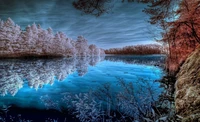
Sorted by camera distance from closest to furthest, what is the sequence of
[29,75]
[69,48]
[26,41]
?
[29,75]
[26,41]
[69,48]

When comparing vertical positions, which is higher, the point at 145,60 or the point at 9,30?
the point at 9,30

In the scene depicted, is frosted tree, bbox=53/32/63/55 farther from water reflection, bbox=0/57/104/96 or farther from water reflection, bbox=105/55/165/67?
water reflection, bbox=0/57/104/96

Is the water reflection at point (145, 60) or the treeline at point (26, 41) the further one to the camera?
the treeline at point (26, 41)

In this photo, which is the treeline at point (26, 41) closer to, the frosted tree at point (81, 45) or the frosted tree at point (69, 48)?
the frosted tree at point (69, 48)

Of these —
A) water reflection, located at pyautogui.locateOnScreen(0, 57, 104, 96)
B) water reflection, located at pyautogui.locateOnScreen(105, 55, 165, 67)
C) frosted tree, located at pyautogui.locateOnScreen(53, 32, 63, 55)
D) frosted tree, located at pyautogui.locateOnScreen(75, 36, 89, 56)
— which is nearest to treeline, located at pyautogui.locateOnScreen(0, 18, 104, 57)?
frosted tree, located at pyautogui.locateOnScreen(53, 32, 63, 55)

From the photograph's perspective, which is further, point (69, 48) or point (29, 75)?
point (69, 48)

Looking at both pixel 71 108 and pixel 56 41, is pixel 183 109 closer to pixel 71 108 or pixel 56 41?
pixel 71 108

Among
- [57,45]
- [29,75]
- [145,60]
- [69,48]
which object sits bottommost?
[29,75]

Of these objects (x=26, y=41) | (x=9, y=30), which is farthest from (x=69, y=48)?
(x=9, y=30)

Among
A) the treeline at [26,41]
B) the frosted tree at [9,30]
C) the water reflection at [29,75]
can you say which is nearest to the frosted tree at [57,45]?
the treeline at [26,41]

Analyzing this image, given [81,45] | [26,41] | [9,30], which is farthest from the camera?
[81,45]

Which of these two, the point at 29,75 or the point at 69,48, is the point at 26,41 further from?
the point at 29,75

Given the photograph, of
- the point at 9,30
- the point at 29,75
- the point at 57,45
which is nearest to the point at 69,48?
the point at 57,45

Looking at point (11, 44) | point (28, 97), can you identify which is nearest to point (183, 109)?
point (28, 97)
